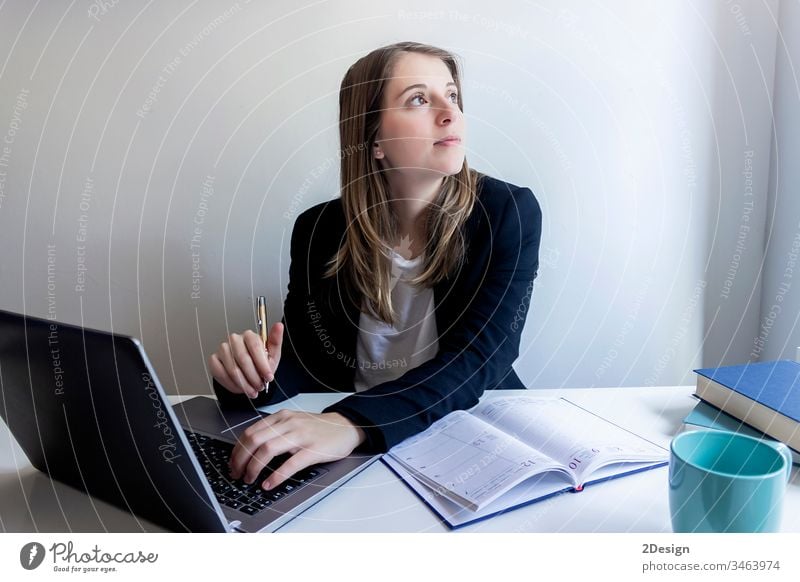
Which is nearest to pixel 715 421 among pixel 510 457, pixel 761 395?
pixel 761 395

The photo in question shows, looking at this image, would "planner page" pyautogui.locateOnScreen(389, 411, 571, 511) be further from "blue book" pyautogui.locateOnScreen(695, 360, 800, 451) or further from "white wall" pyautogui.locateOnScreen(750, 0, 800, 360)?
"white wall" pyautogui.locateOnScreen(750, 0, 800, 360)

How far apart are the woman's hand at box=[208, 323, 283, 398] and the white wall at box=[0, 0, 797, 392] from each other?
0.69ft

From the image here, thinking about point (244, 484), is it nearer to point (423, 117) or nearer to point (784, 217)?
point (423, 117)

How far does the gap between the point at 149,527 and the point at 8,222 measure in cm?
46

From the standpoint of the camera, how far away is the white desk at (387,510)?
0.32 meters

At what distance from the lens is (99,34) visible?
55 cm

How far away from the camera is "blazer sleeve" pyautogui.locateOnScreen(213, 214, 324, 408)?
1.60 ft

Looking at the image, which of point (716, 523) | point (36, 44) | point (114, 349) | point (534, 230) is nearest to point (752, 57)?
point (534, 230)

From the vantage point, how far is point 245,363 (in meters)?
0.44

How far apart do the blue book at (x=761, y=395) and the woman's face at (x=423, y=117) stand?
29 cm

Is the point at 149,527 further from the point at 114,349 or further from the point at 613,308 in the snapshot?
the point at 613,308

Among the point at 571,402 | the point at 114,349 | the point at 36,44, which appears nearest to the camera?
the point at 114,349

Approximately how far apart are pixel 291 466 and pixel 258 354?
0.11 meters

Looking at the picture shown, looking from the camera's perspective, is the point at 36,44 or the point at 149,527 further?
the point at 36,44
